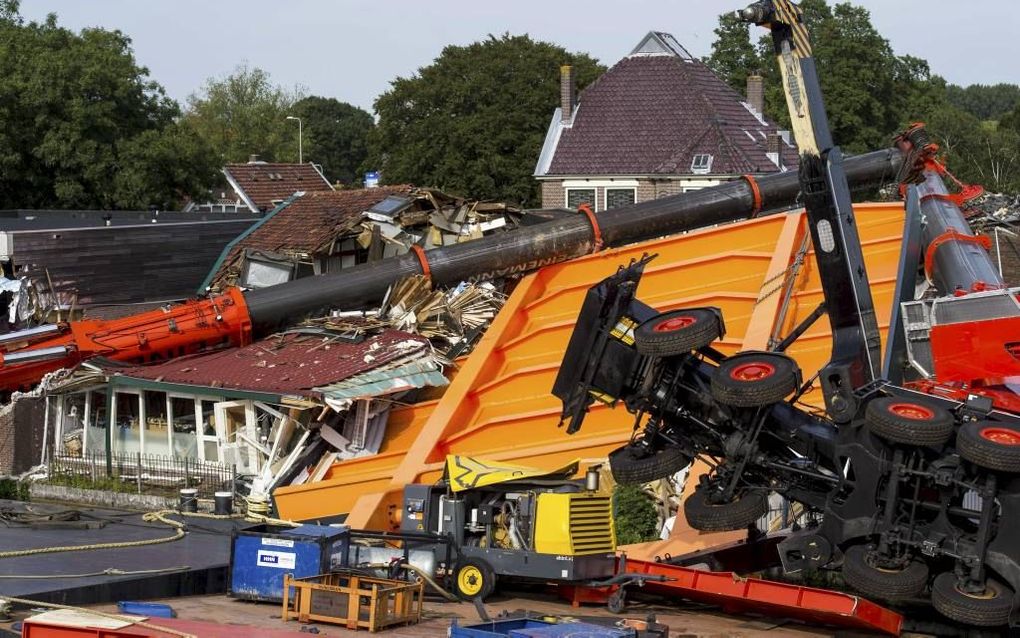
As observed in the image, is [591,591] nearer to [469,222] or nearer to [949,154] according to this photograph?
[469,222]

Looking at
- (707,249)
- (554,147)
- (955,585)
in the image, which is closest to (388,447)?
(707,249)

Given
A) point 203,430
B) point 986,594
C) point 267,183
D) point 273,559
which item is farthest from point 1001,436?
point 267,183

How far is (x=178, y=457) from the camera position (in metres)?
27.8

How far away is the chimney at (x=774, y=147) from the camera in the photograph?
167 feet

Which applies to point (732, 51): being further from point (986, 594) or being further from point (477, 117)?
point (986, 594)

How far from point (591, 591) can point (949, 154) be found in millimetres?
49889

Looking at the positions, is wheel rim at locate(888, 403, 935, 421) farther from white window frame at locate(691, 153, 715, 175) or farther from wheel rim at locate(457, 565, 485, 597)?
white window frame at locate(691, 153, 715, 175)

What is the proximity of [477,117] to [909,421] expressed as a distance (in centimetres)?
5501

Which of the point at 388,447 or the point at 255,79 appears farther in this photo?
the point at 255,79

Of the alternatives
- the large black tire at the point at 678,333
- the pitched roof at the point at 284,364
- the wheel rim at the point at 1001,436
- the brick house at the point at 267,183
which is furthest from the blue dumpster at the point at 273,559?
the brick house at the point at 267,183

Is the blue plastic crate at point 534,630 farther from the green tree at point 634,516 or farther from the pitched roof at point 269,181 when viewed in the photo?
the pitched roof at point 269,181

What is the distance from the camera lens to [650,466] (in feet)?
58.5

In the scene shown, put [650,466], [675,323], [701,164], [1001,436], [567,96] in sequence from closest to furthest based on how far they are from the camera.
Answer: [1001,436] < [675,323] < [650,466] < [701,164] < [567,96]

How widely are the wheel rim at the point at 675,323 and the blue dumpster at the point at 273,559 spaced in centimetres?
A: 505
